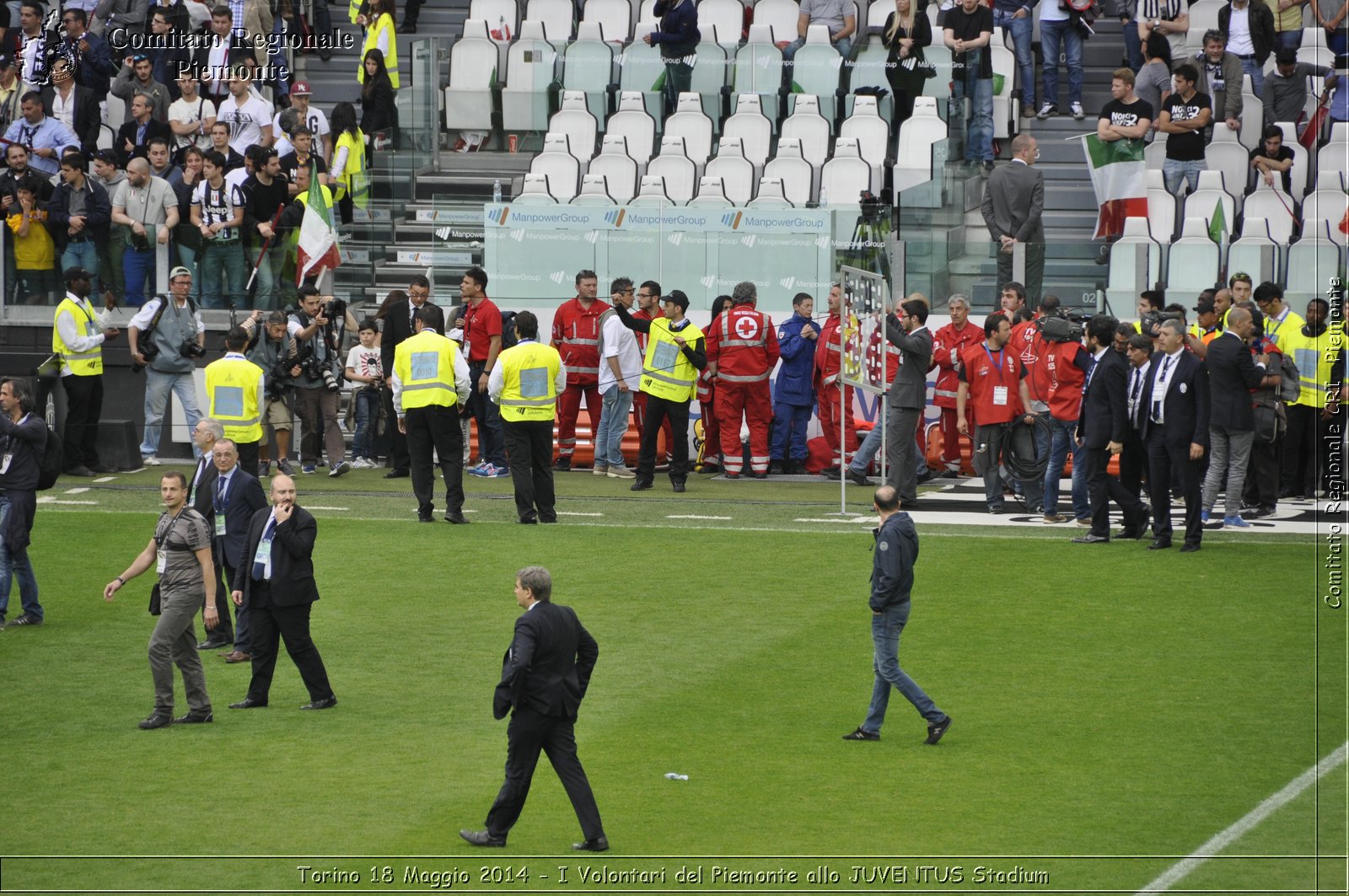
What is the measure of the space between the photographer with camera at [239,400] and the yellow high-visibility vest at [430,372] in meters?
1.48

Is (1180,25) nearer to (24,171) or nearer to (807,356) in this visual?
(807,356)

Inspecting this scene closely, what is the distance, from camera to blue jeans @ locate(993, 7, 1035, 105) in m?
28.2

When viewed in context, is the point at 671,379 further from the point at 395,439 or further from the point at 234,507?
the point at 234,507

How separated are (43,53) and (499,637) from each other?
57.6 ft

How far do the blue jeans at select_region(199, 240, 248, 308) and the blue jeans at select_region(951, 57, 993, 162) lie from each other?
10821mm

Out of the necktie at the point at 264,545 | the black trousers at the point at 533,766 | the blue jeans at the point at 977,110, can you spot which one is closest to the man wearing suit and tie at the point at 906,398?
the necktie at the point at 264,545

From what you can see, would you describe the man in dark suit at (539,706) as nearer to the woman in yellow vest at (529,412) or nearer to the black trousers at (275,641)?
the black trousers at (275,641)

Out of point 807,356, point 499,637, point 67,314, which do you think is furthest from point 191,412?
point 499,637

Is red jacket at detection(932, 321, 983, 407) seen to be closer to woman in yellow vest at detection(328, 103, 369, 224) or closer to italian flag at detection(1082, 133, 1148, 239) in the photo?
italian flag at detection(1082, 133, 1148, 239)

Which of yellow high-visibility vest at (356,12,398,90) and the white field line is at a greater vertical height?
yellow high-visibility vest at (356,12,398,90)

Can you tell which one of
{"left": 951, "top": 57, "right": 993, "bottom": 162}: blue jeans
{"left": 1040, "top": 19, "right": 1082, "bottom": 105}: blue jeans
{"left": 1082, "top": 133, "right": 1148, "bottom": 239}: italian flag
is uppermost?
{"left": 1040, "top": 19, "right": 1082, "bottom": 105}: blue jeans

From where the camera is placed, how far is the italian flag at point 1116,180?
968 inches

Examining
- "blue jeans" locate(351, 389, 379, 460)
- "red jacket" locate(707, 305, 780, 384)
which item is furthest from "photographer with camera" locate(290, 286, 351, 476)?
"red jacket" locate(707, 305, 780, 384)

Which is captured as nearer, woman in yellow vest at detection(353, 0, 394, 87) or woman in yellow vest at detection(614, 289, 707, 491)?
woman in yellow vest at detection(614, 289, 707, 491)
